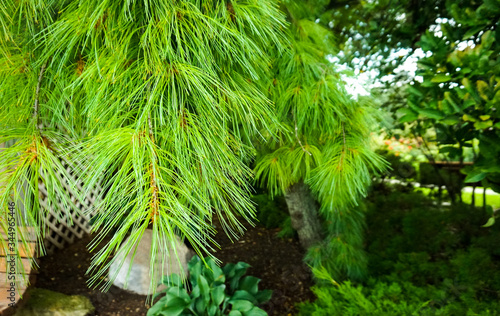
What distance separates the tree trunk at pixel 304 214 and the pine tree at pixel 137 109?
1.32 meters

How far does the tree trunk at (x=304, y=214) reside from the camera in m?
2.12

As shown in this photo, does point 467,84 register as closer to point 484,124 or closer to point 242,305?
point 484,124

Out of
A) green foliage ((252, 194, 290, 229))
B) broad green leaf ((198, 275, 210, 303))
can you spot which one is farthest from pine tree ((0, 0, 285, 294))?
green foliage ((252, 194, 290, 229))

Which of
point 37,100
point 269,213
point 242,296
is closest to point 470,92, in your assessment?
point 37,100

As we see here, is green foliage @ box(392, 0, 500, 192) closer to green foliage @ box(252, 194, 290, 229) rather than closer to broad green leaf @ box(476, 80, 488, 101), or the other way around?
broad green leaf @ box(476, 80, 488, 101)

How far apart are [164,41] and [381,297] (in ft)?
5.27

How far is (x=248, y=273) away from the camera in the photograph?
2270 mm

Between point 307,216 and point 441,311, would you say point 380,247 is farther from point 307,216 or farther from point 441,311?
point 441,311

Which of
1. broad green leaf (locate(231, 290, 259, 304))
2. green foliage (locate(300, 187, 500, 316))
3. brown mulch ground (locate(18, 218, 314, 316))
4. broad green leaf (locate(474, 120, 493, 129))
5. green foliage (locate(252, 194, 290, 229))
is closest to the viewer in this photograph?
broad green leaf (locate(474, 120, 493, 129))

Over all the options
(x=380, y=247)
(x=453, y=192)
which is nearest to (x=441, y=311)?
(x=380, y=247)

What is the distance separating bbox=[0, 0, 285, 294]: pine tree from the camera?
65 centimetres

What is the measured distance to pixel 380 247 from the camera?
2.60 metres

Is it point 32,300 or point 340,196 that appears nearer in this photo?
point 340,196

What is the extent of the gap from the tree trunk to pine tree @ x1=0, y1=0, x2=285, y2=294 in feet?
4.34
